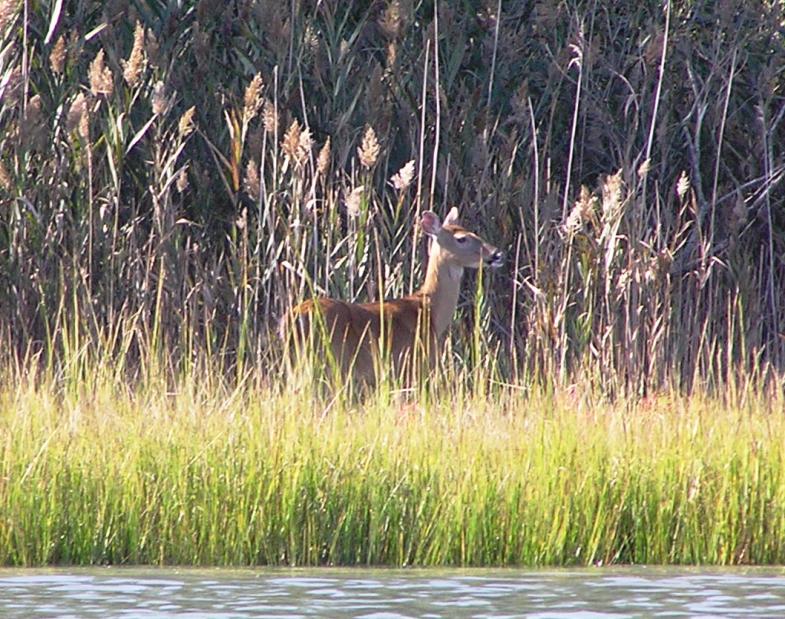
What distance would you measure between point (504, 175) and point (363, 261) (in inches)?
48.9

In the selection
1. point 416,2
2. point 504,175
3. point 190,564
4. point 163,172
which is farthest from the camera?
point 416,2

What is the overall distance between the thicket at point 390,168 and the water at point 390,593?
2.77 meters

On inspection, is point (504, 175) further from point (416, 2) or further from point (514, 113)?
point (416, 2)

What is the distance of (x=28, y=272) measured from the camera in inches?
382

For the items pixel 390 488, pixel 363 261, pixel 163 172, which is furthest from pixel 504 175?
pixel 390 488

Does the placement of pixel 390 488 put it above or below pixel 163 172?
below

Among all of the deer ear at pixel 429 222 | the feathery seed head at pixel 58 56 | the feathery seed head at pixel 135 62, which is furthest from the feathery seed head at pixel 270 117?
the feathery seed head at pixel 58 56

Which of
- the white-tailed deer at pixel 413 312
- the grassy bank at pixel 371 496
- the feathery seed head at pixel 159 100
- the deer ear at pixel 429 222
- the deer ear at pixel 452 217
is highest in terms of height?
the feathery seed head at pixel 159 100

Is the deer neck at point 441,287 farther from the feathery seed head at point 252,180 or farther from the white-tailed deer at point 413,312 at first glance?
the feathery seed head at point 252,180

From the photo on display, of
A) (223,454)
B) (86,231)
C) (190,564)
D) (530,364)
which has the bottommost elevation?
(190,564)

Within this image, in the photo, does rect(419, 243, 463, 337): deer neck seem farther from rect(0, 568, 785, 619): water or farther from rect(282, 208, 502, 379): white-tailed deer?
rect(0, 568, 785, 619): water

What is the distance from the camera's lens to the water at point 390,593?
509 centimetres

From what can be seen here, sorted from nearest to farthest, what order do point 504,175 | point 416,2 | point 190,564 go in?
point 190,564, point 504,175, point 416,2

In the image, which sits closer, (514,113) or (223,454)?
(223,454)
